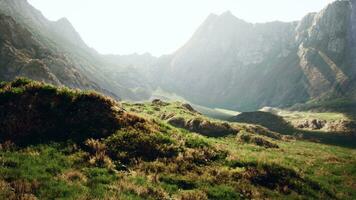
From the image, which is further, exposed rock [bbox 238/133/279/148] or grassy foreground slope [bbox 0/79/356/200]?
exposed rock [bbox 238/133/279/148]

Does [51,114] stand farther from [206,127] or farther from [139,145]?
[206,127]

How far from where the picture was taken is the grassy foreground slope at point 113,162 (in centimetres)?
1650

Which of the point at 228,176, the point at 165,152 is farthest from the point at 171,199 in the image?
the point at 165,152

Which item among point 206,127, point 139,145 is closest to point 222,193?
point 139,145

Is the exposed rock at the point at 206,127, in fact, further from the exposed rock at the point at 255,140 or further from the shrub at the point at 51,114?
the shrub at the point at 51,114

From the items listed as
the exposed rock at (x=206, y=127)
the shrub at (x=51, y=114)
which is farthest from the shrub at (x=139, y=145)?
the exposed rock at (x=206, y=127)

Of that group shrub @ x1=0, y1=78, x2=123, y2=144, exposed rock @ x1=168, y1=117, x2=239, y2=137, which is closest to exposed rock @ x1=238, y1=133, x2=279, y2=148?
exposed rock @ x1=168, y1=117, x2=239, y2=137

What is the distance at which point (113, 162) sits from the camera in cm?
2042

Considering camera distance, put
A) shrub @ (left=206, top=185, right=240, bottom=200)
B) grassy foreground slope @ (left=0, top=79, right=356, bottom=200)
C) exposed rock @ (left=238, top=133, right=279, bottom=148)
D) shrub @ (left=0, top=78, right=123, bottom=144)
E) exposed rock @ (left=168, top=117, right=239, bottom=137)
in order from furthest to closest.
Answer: exposed rock @ (left=168, top=117, right=239, bottom=137), exposed rock @ (left=238, top=133, right=279, bottom=148), shrub @ (left=0, top=78, right=123, bottom=144), shrub @ (left=206, top=185, right=240, bottom=200), grassy foreground slope @ (left=0, top=79, right=356, bottom=200)

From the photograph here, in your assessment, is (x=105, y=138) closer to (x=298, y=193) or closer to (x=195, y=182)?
(x=195, y=182)

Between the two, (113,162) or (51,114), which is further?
(51,114)

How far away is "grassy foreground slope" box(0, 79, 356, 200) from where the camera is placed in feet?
54.1

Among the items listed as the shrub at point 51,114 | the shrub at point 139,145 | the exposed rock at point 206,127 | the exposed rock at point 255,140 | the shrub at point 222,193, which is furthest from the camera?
the exposed rock at point 206,127

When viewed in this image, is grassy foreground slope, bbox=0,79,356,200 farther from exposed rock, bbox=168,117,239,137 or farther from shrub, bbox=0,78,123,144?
exposed rock, bbox=168,117,239,137
